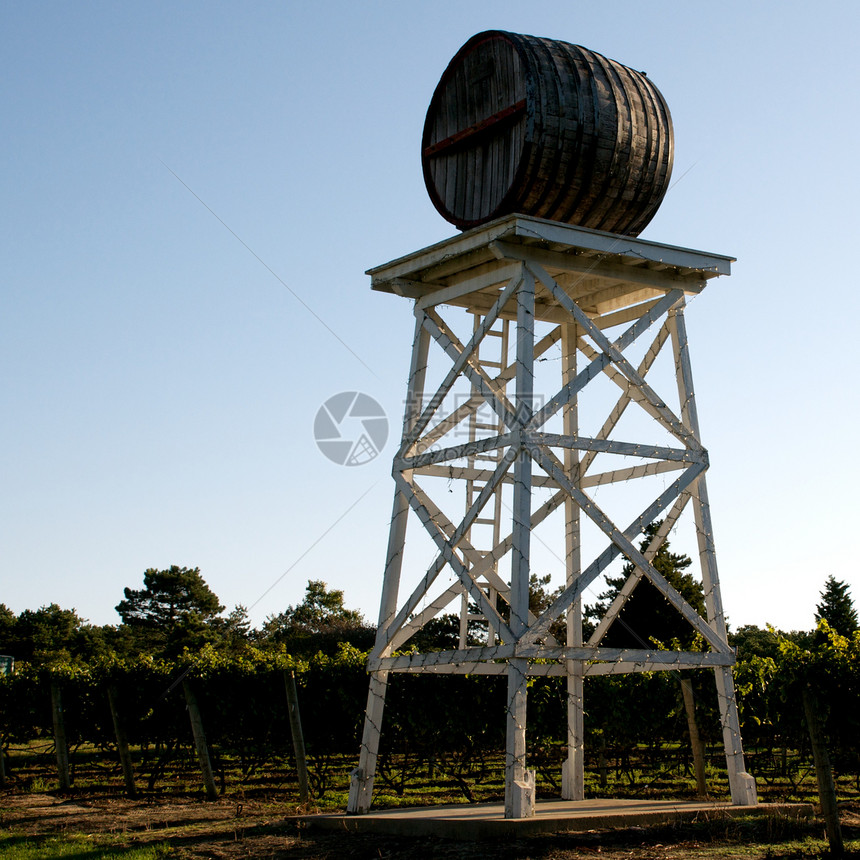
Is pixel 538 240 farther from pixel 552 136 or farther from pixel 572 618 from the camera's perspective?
pixel 572 618

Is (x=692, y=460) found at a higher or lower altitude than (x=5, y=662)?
lower

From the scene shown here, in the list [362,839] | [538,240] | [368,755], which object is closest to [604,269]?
[538,240]

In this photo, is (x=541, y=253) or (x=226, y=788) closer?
(x=541, y=253)

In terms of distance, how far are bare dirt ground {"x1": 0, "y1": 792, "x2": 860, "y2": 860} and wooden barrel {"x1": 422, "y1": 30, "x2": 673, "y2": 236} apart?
7.17 metres

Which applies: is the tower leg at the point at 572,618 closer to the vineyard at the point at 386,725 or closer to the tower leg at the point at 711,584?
the tower leg at the point at 711,584

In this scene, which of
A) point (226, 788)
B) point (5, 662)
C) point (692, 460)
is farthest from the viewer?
point (5, 662)

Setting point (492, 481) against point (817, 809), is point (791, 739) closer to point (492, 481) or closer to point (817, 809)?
point (817, 809)

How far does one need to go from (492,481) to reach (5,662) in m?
51.4

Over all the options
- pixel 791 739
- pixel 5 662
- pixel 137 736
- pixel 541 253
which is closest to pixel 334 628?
pixel 5 662

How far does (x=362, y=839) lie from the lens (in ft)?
39.6

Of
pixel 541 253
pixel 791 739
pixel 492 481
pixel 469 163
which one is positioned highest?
pixel 469 163

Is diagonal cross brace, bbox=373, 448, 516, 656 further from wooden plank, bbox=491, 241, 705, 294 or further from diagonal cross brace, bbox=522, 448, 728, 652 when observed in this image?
wooden plank, bbox=491, 241, 705, 294

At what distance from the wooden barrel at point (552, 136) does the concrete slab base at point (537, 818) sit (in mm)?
6960

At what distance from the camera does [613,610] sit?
1457cm
